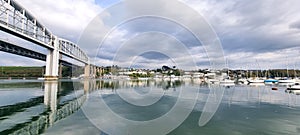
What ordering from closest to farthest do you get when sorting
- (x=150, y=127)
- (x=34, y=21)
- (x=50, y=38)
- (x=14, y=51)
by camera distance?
(x=150, y=127), (x=14, y=51), (x=34, y=21), (x=50, y=38)

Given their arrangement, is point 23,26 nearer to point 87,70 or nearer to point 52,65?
point 52,65

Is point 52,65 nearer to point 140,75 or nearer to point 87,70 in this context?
point 87,70

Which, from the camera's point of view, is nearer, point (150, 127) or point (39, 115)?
point (150, 127)

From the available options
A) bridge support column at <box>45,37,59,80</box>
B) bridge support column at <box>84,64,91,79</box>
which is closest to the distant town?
bridge support column at <box>84,64,91,79</box>

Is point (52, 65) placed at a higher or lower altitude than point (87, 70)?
higher

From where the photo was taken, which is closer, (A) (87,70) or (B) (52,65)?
(B) (52,65)

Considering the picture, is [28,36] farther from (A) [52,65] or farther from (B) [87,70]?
(B) [87,70]

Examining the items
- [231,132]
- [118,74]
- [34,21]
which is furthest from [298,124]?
[118,74]

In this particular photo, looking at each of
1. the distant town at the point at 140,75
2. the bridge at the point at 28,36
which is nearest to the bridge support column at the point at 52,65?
the bridge at the point at 28,36

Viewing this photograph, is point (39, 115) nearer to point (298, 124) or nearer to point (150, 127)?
point (150, 127)

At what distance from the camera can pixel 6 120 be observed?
892cm

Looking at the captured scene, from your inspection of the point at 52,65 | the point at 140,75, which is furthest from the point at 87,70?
the point at 52,65

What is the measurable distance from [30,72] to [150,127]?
121582 mm

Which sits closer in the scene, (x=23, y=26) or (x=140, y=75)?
(x=23, y=26)
